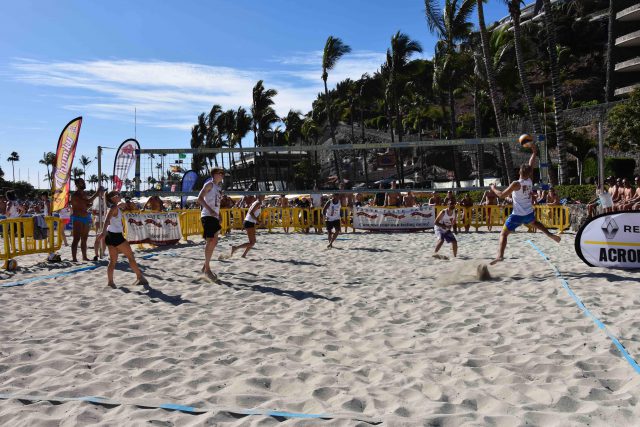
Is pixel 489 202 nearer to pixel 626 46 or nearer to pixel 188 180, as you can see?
pixel 188 180

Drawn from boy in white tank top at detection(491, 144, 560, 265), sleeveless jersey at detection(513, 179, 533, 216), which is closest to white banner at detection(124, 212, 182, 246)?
boy in white tank top at detection(491, 144, 560, 265)

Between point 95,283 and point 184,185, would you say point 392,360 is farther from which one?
point 184,185

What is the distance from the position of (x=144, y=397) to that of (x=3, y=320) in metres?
2.87

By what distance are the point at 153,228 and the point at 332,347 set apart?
9.63 metres

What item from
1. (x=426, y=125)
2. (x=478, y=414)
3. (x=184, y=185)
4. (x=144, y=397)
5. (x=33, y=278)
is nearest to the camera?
(x=478, y=414)

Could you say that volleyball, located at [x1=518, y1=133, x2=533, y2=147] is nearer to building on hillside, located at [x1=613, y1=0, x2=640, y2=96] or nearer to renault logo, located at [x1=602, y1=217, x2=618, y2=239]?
renault logo, located at [x1=602, y1=217, x2=618, y2=239]

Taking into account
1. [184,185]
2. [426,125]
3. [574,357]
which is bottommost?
[574,357]

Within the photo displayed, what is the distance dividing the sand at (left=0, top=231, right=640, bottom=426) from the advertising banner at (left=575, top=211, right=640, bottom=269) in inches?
9.3

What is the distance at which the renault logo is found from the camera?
23.7ft

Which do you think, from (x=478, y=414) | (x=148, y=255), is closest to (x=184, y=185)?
(x=148, y=255)

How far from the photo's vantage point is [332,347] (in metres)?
4.32

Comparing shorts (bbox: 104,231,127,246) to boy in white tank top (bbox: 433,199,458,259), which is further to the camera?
boy in white tank top (bbox: 433,199,458,259)

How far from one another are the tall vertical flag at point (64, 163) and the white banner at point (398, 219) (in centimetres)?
938

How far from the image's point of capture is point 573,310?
5254 millimetres
